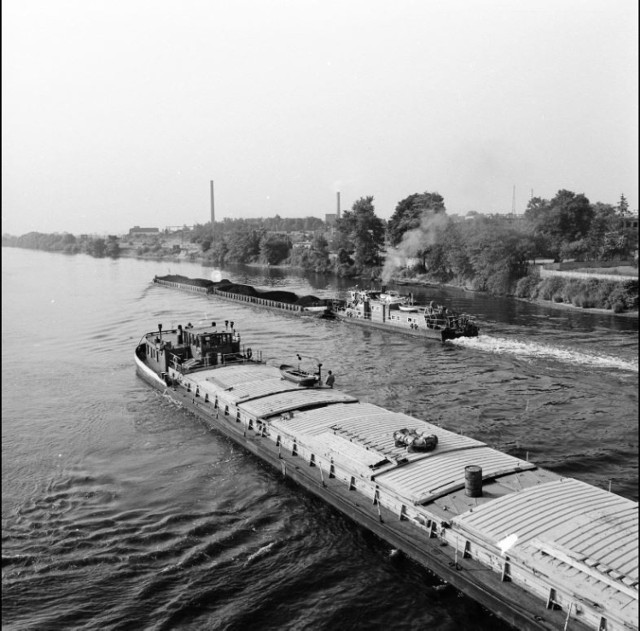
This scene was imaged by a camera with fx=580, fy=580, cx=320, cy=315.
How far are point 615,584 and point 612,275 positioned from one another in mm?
80362

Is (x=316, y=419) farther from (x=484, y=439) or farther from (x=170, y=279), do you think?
(x=170, y=279)

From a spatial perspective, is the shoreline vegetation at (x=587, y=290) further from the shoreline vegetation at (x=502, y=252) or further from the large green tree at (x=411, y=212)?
the large green tree at (x=411, y=212)

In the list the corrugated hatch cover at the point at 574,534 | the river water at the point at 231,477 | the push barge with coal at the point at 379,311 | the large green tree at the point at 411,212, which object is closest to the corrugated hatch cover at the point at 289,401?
the river water at the point at 231,477

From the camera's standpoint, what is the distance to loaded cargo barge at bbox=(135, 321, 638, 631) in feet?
53.0

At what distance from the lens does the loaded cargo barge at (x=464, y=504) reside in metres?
16.2

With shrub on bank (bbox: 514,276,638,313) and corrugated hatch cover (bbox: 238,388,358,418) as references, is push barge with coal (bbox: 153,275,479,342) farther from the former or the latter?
corrugated hatch cover (bbox: 238,388,358,418)

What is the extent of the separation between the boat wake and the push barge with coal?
239 cm

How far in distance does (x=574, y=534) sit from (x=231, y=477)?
17495 mm

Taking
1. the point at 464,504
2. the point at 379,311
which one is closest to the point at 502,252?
the point at 379,311

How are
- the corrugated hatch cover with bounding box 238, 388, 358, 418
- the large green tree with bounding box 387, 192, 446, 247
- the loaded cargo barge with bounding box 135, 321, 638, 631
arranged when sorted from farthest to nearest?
the large green tree with bounding box 387, 192, 446, 247 → the corrugated hatch cover with bounding box 238, 388, 358, 418 → the loaded cargo barge with bounding box 135, 321, 638, 631

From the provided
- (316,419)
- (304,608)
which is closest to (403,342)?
(316,419)

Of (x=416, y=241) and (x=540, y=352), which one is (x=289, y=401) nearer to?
(x=540, y=352)

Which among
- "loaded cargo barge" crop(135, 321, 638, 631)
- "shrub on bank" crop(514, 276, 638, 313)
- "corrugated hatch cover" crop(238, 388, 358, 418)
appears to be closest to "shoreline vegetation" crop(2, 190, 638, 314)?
"shrub on bank" crop(514, 276, 638, 313)

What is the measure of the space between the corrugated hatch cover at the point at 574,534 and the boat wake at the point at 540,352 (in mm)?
33377
